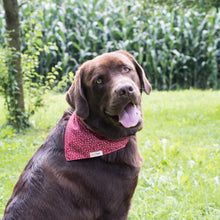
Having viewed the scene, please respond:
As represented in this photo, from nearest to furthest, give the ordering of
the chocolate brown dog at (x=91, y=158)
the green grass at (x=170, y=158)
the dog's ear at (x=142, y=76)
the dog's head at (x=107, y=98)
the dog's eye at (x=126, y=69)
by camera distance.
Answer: the chocolate brown dog at (x=91, y=158), the dog's head at (x=107, y=98), the dog's eye at (x=126, y=69), the dog's ear at (x=142, y=76), the green grass at (x=170, y=158)

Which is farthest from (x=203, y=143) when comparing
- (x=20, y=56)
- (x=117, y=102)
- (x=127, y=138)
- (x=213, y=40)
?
(x=213, y=40)

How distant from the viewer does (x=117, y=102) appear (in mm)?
Answer: 2213

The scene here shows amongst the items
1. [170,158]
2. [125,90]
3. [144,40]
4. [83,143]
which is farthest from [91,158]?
[144,40]

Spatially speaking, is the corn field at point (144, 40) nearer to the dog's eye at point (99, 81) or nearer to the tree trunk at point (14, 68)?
the tree trunk at point (14, 68)

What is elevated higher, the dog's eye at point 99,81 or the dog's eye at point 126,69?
the dog's eye at point 126,69

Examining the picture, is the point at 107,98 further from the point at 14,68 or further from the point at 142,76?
the point at 14,68

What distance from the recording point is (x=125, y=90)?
2150 millimetres

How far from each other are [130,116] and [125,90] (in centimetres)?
25

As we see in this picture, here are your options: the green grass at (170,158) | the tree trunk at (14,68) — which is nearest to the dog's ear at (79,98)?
the green grass at (170,158)

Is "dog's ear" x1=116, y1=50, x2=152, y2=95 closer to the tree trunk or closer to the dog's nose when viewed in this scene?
the dog's nose

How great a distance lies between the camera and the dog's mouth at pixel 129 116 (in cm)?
223

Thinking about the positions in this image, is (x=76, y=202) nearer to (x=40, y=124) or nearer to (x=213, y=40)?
(x=40, y=124)

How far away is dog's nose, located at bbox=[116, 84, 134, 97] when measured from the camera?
2146 mm

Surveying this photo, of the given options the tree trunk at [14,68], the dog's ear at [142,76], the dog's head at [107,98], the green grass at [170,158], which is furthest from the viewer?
the tree trunk at [14,68]
